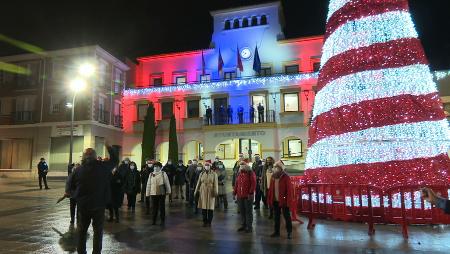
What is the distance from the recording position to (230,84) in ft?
99.1

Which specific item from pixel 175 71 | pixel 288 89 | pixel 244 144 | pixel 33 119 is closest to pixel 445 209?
pixel 288 89

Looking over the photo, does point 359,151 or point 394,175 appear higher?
point 359,151

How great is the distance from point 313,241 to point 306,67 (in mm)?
24162

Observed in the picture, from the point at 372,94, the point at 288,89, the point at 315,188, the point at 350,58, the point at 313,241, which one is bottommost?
the point at 313,241

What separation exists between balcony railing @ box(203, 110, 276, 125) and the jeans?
19.8 m

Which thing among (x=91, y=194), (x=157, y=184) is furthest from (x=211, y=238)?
(x=91, y=194)

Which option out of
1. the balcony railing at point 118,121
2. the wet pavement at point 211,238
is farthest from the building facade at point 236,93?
the wet pavement at point 211,238

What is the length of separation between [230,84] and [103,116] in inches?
476

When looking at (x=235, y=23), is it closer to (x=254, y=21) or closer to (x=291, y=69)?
(x=254, y=21)

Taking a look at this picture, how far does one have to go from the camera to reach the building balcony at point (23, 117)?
3182cm

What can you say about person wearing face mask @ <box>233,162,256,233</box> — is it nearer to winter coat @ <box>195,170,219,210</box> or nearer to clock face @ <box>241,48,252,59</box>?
winter coat @ <box>195,170,219,210</box>

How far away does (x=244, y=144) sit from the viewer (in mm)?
31859

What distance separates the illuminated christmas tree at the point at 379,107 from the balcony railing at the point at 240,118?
18.1 m

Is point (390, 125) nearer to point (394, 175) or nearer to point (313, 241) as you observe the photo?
point (394, 175)
